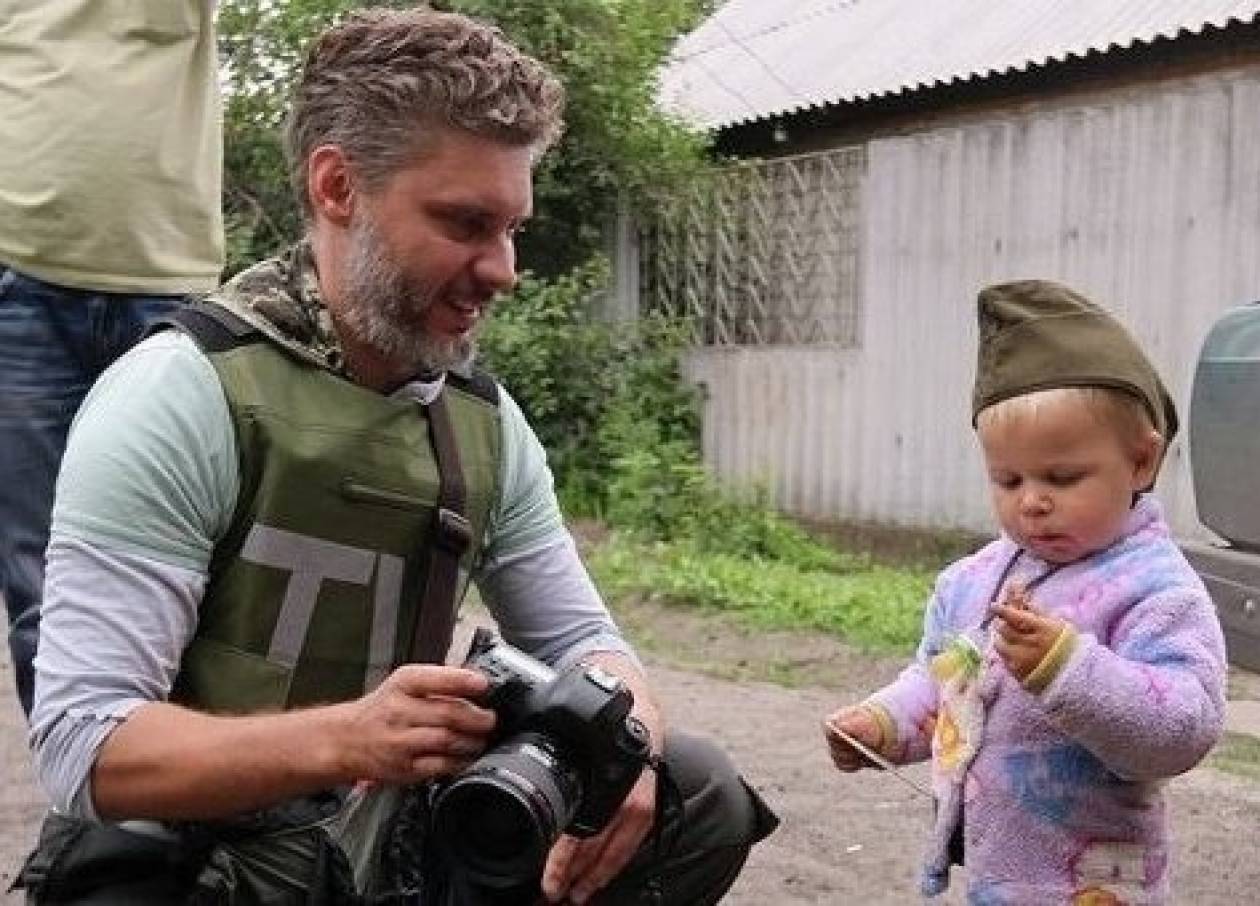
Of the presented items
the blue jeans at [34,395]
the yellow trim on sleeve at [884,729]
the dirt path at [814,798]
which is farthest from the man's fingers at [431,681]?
the dirt path at [814,798]

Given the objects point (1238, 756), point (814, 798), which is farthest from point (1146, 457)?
point (1238, 756)

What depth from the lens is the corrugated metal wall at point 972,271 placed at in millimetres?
8070

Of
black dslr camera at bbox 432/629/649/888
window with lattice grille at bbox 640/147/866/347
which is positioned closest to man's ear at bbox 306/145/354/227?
black dslr camera at bbox 432/629/649/888

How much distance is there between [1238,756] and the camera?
219 inches

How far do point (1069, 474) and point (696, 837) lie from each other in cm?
75

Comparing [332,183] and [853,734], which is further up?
[332,183]

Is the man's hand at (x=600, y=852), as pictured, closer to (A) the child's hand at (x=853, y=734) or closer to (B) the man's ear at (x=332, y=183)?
(A) the child's hand at (x=853, y=734)

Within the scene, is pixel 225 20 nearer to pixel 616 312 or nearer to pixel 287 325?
pixel 616 312

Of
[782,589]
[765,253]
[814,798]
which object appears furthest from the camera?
[765,253]

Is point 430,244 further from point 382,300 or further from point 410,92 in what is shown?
point 410,92

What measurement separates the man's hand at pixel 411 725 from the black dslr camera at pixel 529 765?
5 cm

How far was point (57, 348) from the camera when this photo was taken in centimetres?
328

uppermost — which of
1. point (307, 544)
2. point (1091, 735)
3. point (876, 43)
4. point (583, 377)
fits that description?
point (876, 43)

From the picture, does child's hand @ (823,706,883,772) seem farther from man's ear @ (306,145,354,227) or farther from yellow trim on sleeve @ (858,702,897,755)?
man's ear @ (306,145,354,227)
